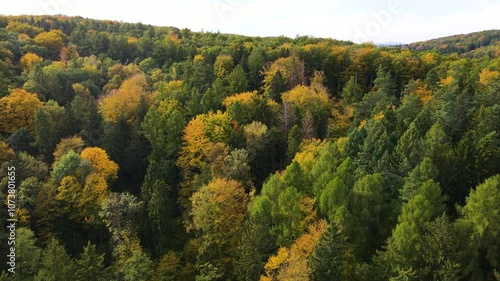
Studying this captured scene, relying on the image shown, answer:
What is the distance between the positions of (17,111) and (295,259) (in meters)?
64.6

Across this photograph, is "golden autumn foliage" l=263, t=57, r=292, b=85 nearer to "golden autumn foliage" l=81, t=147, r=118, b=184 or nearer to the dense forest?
the dense forest

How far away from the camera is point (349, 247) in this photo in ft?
139

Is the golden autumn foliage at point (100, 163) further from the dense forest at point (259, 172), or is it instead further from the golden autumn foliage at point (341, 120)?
the golden autumn foliage at point (341, 120)

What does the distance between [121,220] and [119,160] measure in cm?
2164

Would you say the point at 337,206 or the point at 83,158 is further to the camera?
the point at 83,158

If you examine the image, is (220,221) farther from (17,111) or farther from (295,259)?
(17,111)

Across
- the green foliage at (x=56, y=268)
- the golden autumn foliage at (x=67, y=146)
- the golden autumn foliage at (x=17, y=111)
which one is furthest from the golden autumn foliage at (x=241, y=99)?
the green foliage at (x=56, y=268)

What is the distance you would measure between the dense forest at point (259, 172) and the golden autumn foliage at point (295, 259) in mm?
203

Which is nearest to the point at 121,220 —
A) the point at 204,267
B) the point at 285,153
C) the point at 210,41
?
the point at 204,267

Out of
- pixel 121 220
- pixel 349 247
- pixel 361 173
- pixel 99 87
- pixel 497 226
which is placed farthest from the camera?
pixel 99 87

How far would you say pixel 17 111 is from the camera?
75.2m

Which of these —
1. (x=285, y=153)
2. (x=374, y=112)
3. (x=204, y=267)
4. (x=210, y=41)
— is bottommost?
(x=204, y=267)

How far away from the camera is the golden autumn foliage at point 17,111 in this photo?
7444cm

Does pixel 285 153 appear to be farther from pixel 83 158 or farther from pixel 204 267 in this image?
pixel 83 158
